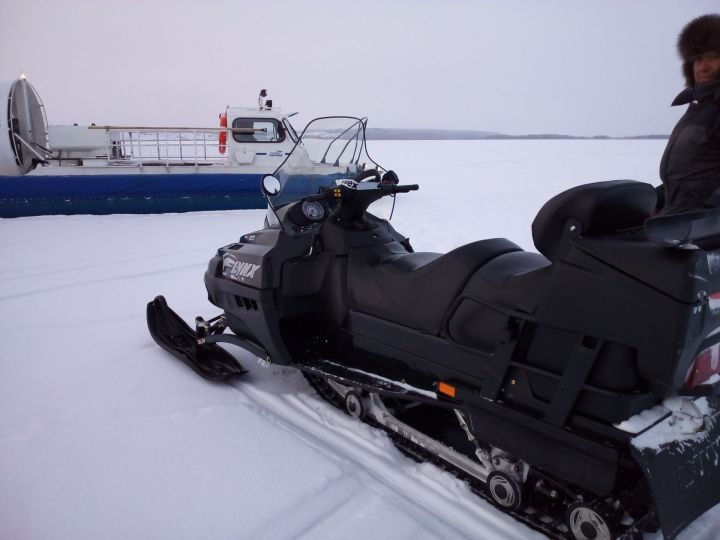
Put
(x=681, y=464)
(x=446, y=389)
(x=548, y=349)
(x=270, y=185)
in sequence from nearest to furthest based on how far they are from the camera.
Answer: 1. (x=681, y=464)
2. (x=548, y=349)
3. (x=446, y=389)
4. (x=270, y=185)

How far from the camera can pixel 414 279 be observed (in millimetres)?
2240

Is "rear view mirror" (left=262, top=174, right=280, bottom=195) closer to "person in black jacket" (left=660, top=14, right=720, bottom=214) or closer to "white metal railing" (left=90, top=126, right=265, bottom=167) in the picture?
"person in black jacket" (left=660, top=14, right=720, bottom=214)

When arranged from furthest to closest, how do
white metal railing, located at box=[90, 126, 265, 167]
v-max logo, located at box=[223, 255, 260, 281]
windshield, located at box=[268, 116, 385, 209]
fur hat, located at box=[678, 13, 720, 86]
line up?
white metal railing, located at box=[90, 126, 265, 167], windshield, located at box=[268, 116, 385, 209], v-max logo, located at box=[223, 255, 260, 281], fur hat, located at box=[678, 13, 720, 86]

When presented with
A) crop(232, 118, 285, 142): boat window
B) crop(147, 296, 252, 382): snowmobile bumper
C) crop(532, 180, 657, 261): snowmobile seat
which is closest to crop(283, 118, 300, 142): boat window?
crop(232, 118, 285, 142): boat window

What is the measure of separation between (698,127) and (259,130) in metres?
9.85

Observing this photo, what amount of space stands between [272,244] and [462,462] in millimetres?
1413

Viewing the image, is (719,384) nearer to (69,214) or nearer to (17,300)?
(17,300)

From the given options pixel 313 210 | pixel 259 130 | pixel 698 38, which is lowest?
pixel 313 210

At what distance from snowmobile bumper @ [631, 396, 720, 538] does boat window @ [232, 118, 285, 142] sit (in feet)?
34.7

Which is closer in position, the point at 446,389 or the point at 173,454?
the point at 446,389

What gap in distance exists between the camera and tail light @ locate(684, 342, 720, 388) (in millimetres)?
1569

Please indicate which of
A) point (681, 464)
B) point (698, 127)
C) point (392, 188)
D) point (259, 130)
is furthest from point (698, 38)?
point (259, 130)

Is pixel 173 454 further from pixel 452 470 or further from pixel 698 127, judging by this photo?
pixel 698 127

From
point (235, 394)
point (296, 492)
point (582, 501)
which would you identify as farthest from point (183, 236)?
point (582, 501)
